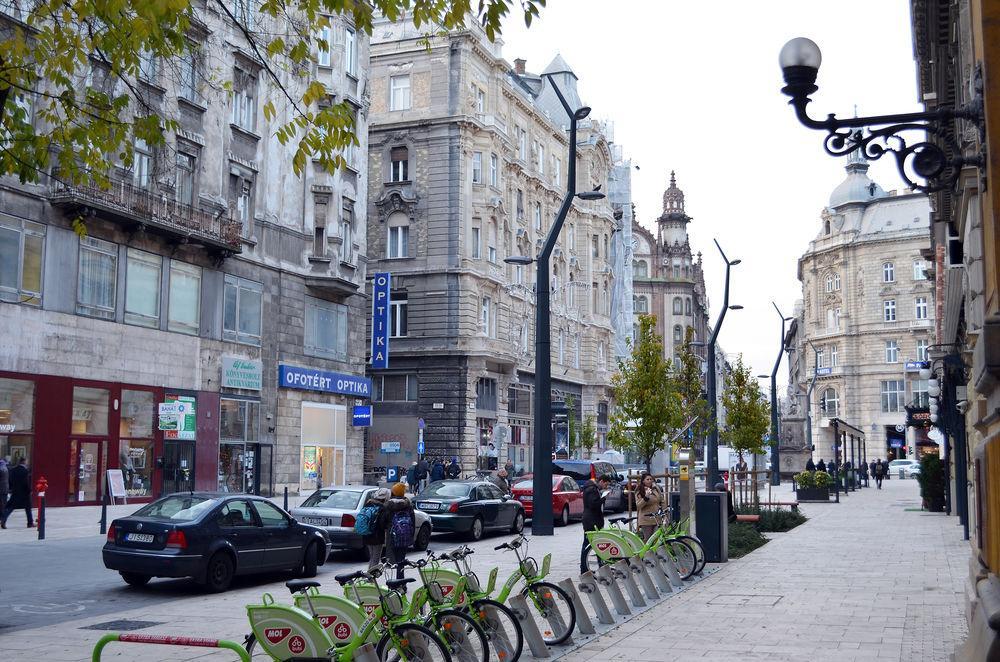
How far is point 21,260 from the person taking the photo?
26656 mm

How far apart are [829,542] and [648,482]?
24.8 ft

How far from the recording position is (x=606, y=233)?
248ft

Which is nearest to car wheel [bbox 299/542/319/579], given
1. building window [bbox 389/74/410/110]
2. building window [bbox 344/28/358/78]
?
building window [bbox 344/28/358/78]

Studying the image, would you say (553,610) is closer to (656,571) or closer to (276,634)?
(276,634)

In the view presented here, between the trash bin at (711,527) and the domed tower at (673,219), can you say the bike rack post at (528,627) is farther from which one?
the domed tower at (673,219)

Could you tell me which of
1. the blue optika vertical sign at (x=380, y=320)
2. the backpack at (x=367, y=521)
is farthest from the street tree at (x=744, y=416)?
the backpack at (x=367, y=521)

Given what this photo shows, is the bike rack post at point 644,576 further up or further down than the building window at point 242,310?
further down

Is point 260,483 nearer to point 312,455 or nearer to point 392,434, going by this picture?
point 312,455

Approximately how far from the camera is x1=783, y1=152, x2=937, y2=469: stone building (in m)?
94.1

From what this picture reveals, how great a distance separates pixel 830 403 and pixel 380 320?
64615 mm

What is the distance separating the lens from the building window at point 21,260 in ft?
85.9

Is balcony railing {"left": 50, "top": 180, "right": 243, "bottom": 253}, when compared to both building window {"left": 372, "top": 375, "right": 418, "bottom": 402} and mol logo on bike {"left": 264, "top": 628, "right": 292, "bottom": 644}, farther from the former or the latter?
mol logo on bike {"left": 264, "top": 628, "right": 292, "bottom": 644}

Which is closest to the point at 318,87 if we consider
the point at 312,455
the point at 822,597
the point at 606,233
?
the point at 822,597

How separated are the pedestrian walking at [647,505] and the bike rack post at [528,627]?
25.6 ft
